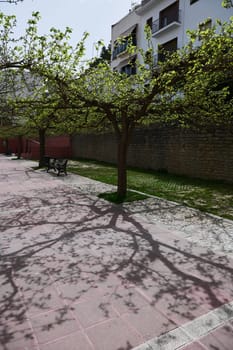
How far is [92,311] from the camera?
251cm

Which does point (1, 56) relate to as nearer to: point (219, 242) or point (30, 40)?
point (30, 40)

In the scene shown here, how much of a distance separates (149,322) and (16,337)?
1.17m

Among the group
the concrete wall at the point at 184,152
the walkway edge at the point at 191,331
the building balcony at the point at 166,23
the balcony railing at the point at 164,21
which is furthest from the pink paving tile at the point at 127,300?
the balcony railing at the point at 164,21

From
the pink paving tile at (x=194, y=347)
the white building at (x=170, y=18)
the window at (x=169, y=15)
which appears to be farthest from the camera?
the window at (x=169, y=15)

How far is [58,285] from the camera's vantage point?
297cm

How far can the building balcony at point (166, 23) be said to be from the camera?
18.2 meters

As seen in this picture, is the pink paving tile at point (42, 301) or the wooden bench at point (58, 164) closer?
the pink paving tile at point (42, 301)

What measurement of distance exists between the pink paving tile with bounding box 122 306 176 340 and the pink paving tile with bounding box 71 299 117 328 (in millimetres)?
180

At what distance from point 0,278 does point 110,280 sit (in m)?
1.33

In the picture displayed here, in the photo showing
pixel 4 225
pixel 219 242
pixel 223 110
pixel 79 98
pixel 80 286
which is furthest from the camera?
pixel 223 110

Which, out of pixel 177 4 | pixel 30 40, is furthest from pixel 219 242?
pixel 177 4

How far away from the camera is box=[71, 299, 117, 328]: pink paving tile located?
2.38 m

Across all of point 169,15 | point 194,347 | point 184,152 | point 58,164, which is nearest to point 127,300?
point 194,347

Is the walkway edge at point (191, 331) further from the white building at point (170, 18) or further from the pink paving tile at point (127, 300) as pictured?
the white building at point (170, 18)
